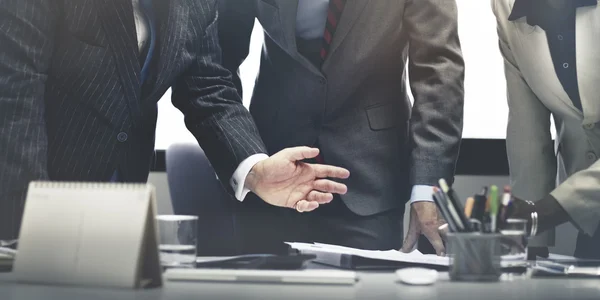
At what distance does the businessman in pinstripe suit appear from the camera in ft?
5.09

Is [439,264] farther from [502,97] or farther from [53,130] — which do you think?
[502,97]

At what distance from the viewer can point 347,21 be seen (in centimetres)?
202

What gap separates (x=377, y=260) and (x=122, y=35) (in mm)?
913

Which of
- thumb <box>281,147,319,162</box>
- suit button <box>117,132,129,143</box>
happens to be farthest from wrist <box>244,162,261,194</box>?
suit button <box>117,132,129,143</box>

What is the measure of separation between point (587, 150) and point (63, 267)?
159 centimetres

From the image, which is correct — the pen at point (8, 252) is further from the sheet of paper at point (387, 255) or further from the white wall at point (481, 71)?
the white wall at point (481, 71)

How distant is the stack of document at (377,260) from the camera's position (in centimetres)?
117

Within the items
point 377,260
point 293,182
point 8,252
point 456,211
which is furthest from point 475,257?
point 8,252

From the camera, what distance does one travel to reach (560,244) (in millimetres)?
2842

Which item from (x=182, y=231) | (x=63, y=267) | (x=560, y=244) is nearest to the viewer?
(x=63, y=267)

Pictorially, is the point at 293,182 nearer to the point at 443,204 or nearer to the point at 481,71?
the point at 443,204

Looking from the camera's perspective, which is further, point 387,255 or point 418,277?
point 387,255

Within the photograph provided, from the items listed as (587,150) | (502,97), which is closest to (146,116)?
(587,150)

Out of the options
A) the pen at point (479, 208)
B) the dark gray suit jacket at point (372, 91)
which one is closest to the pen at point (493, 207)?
the pen at point (479, 208)
